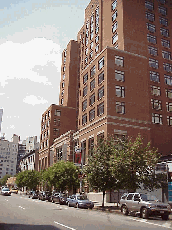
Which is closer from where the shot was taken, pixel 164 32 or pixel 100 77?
pixel 100 77

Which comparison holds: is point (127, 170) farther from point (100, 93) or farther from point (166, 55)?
point (166, 55)

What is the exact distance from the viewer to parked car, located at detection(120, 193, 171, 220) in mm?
19066

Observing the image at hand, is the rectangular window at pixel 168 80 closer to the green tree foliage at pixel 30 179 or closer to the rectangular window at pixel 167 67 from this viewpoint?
the rectangular window at pixel 167 67

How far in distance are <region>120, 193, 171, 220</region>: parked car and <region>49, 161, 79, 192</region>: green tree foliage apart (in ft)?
77.1

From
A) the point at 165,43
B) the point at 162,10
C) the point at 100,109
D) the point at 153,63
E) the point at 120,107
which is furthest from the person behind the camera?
the point at 162,10

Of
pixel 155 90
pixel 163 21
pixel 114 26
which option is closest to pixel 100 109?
pixel 155 90

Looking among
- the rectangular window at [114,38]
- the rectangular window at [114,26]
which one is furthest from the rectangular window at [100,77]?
the rectangular window at [114,26]

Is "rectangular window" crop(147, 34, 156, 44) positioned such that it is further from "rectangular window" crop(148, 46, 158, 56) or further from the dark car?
the dark car

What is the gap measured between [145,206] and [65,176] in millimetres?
26751

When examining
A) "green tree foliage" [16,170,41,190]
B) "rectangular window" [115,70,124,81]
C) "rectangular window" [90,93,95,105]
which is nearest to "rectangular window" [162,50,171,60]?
"rectangular window" [115,70,124,81]

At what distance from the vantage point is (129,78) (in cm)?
4962

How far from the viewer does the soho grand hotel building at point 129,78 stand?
47.0 meters

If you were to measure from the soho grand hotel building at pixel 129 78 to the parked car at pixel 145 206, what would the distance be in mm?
21338

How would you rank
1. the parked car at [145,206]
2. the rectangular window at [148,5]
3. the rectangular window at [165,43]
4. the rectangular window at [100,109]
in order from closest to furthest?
the parked car at [145,206] < the rectangular window at [100,109] < the rectangular window at [165,43] < the rectangular window at [148,5]
